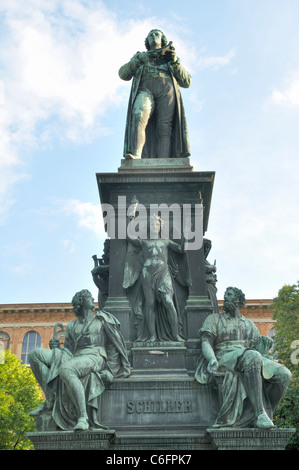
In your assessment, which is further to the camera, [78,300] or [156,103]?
[156,103]

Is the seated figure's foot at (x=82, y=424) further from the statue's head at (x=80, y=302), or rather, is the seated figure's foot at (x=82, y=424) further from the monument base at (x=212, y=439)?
the statue's head at (x=80, y=302)

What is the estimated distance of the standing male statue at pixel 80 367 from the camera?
7.16 m

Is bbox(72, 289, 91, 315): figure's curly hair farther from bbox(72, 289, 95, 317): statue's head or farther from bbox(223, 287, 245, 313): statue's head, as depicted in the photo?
bbox(223, 287, 245, 313): statue's head

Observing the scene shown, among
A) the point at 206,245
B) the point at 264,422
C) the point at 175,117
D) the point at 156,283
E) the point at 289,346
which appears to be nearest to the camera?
the point at 264,422

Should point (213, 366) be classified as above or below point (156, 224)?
below

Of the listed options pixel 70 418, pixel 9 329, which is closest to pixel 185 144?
pixel 70 418

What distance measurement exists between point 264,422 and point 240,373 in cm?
79

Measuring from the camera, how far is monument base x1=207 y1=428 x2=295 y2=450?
6.66m

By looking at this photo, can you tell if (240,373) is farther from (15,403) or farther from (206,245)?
(15,403)

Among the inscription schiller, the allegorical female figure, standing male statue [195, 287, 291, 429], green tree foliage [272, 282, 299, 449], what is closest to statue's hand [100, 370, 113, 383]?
the inscription schiller

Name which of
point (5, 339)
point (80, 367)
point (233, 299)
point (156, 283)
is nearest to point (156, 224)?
point (156, 283)

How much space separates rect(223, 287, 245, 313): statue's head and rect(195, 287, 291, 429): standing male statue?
0.22 m

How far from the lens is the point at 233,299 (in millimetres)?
8344

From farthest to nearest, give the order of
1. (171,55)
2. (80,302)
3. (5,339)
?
(5,339)
(171,55)
(80,302)
